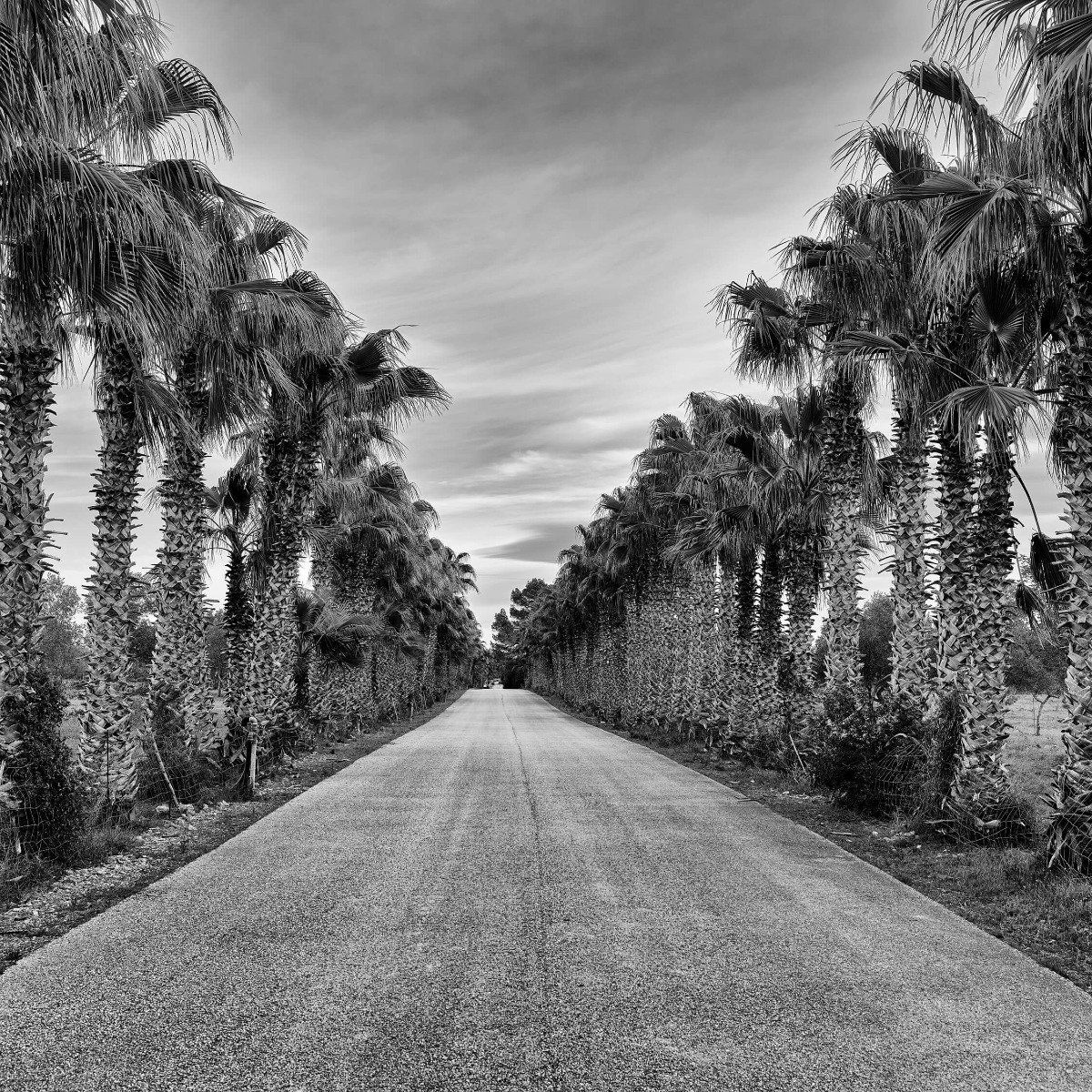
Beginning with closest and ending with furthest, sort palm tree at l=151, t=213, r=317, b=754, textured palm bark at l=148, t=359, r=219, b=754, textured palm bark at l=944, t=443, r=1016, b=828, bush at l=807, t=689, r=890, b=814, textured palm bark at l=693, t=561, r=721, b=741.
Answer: textured palm bark at l=944, t=443, r=1016, b=828
bush at l=807, t=689, r=890, b=814
palm tree at l=151, t=213, r=317, b=754
textured palm bark at l=148, t=359, r=219, b=754
textured palm bark at l=693, t=561, r=721, b=741

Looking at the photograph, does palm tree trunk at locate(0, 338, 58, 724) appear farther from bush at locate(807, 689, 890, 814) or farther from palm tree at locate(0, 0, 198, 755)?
bush at locate(807, 689, 890, 814)

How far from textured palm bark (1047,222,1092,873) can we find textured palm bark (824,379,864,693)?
5.73m

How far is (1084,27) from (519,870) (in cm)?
778

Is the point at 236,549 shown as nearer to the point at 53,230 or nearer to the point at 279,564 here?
the point at 279,564

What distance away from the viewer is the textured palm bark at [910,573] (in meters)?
11.9

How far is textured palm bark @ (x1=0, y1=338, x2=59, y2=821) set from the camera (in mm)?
7168

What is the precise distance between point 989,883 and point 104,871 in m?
7.53

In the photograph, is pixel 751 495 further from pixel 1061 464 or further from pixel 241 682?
pixel 241 682

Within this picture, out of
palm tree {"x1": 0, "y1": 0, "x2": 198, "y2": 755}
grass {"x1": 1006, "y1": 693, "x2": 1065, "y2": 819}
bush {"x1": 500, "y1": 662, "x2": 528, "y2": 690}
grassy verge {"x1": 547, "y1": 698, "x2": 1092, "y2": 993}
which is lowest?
bush {"x1": 500, "y1": 662, "x2": 528, "y2": 690}

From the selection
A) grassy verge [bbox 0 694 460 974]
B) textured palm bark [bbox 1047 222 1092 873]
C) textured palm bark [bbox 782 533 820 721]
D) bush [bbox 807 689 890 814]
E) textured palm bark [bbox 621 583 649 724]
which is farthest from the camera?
textured palm bark [bbox 621 583 649 724]

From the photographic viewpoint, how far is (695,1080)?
3.64 meters

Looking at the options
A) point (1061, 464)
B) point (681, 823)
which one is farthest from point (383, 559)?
point (1061, 464)

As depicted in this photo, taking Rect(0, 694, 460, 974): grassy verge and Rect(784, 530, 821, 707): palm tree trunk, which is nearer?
Rect(0, 694, 460, 974): grassy verge

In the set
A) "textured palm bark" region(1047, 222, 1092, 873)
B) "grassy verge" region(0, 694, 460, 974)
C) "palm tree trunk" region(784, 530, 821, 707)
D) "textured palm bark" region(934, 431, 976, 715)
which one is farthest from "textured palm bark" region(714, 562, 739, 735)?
"textured palm bark" region(1047, 222, 1092, 873)
